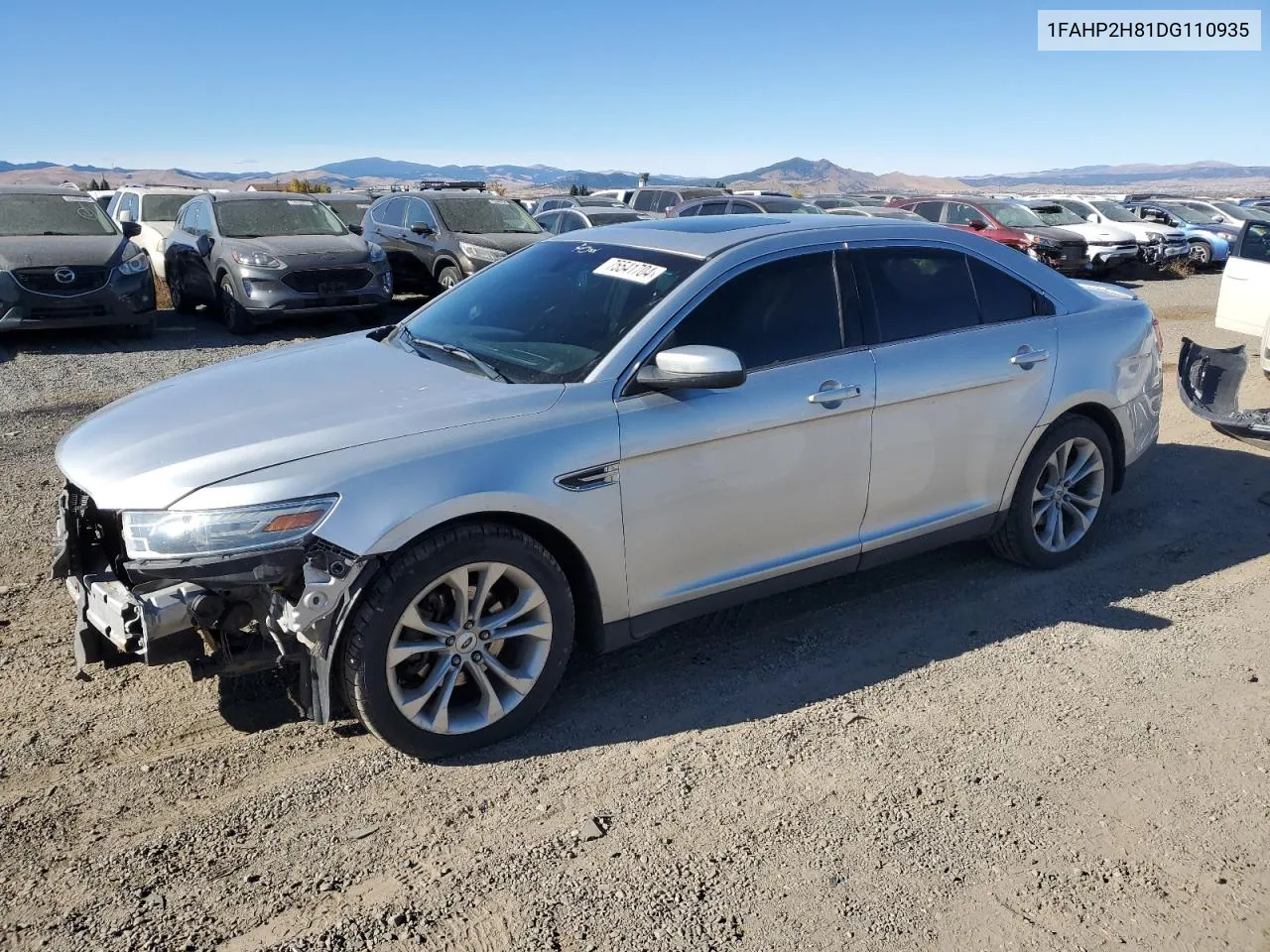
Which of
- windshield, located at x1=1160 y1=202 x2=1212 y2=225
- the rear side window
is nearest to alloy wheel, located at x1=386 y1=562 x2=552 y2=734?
the rear side window

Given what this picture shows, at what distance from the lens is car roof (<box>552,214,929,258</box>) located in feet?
13.8

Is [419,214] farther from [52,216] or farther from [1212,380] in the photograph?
[1212,380]

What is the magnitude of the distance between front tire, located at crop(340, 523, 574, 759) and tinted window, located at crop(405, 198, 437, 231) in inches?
449

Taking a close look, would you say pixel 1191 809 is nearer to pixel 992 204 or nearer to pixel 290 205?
pixel 290 205

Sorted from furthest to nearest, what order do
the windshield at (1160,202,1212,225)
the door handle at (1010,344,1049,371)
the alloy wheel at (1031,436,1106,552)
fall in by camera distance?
the windshield at (1160,202,1212,225), the alloy wheel at (1031,436,1106,552), the door handle at (1010,344,1049,371)

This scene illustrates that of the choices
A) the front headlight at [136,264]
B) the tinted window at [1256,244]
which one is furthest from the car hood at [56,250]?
the tinted window at [1256,244]

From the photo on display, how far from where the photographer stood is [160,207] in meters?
17.6

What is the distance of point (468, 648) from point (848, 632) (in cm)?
180

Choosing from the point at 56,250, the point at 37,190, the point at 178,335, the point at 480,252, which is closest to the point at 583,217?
the point at 480,252

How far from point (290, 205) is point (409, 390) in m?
10.9

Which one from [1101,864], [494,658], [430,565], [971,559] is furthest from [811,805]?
[971,559]

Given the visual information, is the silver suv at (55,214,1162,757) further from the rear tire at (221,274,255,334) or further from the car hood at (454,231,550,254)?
the car hood at (454,231,550,254)

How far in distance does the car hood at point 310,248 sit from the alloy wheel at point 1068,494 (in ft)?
30.8

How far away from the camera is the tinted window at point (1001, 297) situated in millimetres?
4738
